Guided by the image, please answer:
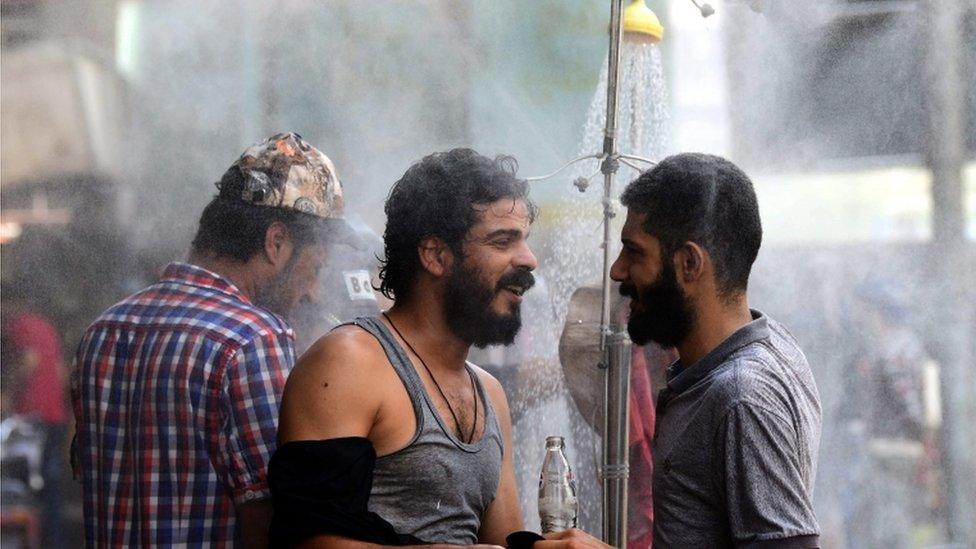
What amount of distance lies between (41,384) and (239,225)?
3.31m

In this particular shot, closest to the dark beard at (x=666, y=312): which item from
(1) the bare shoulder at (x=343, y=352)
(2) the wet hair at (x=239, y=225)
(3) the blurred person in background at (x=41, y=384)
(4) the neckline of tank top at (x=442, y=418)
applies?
(4) the neckline of tank top at (x=442, y=418)

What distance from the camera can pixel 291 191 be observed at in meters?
2.79

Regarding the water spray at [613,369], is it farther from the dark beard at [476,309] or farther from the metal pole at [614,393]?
the dark beard at [476,309]

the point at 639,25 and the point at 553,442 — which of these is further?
the point at 639,25

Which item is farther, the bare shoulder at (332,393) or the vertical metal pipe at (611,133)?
the vertical metal pipe at (611,133)

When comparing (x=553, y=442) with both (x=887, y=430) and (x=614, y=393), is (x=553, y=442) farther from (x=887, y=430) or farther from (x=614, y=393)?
(x=887, y=430)

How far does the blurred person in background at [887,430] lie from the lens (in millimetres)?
6543

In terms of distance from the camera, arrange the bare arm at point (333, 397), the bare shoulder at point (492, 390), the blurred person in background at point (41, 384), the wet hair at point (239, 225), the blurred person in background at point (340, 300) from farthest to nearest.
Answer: the blurred person in background at point (41, 384) → the blurred person in background at point (340, 300) → the wet hair at point (239, 225) → the bare shoulder at point (492, 390) → the bare arm at point (333, 397)

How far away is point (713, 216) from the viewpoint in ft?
7.23

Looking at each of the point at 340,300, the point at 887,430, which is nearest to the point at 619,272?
the point at 340,300

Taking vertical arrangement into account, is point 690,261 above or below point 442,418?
above

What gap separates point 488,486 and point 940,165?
6.53m

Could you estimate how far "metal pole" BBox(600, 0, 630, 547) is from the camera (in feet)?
9.36

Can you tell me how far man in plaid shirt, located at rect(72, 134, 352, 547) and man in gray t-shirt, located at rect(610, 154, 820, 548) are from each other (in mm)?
785
